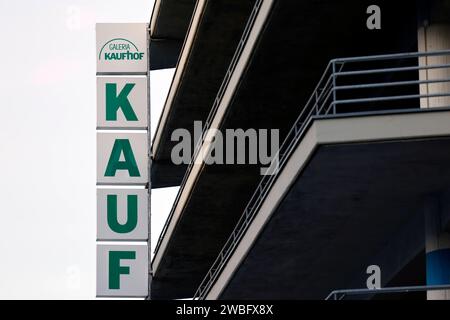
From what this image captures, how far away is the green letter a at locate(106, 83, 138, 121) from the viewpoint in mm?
37844

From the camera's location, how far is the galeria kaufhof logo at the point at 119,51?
127 ft

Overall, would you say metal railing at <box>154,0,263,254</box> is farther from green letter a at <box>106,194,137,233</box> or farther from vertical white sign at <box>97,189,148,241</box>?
green letter a at <box>106,194,137,233</box>

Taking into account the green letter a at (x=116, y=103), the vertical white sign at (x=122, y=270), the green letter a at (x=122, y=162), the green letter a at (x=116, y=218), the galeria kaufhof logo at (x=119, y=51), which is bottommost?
the vertical white sign at (x=122, y=270)

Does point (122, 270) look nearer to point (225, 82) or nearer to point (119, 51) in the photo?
point (119, 51)

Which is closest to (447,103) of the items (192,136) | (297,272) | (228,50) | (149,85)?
(297,272)

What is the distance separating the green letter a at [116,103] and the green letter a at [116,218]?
6.88ft

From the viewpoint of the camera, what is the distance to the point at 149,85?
128 ft

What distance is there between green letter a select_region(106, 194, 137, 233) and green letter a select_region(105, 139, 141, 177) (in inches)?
25.6

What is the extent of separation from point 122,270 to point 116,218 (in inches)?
52.6

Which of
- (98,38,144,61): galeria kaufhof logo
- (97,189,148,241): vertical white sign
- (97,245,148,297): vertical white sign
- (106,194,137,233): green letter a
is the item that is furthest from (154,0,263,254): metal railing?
(98,38,144,61): galeria kaufhof logo

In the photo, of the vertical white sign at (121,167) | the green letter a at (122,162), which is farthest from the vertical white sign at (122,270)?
the green letter a at (122,162)

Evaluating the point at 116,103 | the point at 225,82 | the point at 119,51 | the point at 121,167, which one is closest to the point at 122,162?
the point at 121,167

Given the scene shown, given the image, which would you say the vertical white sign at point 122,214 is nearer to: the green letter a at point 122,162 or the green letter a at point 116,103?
the green letter a at point 122,162
